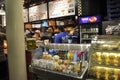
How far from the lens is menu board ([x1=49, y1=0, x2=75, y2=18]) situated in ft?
30.3

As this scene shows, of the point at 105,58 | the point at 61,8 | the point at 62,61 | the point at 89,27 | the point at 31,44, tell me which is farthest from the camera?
the point at 61,8

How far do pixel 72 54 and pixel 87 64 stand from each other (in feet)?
1.63

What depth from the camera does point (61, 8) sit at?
9.94 metres

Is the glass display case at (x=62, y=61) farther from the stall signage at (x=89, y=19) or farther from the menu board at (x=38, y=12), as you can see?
the menu board at (x=38, y=12)

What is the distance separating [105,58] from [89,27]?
4.43 m

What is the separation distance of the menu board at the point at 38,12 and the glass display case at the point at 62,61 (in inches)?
250

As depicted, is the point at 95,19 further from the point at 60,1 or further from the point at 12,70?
the point at 12,70

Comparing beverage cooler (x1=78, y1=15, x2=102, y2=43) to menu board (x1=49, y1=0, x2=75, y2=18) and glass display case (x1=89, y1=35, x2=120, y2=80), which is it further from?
glass display case (x1=89, y1=35, x2=120, y2=80)

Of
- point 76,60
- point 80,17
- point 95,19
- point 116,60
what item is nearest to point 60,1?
point 80,17

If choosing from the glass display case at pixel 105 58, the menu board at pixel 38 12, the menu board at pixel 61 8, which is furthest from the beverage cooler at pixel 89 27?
the glass display case at pixel 105 58

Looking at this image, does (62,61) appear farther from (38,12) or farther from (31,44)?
(38,12)

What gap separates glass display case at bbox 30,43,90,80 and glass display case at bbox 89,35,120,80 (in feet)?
0.70

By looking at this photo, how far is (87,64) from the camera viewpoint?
3781 millimetres

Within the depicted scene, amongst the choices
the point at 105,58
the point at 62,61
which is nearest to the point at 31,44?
the point at 62,61
